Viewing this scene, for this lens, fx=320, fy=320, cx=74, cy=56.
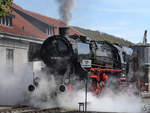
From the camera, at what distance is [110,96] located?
712 inches

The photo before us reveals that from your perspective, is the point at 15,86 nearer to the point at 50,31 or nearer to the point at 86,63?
the point at 86,63

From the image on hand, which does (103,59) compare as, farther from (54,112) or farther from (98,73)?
(54,112)

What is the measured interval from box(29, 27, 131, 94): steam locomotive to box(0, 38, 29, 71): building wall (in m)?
8.54

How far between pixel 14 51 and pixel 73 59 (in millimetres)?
12019

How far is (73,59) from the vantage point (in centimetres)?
1554

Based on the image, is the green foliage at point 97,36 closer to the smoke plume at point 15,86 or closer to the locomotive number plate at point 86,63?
the smoke plume at point 15,86

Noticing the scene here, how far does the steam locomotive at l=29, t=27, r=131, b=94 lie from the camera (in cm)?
1550

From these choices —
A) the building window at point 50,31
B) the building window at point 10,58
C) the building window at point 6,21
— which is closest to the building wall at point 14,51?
the building window at point 10,58

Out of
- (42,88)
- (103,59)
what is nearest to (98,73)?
(103,59)

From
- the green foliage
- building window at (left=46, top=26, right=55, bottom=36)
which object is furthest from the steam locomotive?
the green foliage

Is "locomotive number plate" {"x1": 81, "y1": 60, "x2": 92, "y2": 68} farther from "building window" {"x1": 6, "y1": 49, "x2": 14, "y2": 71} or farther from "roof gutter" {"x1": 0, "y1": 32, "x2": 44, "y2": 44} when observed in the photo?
"building window" {"x1": 6, "y1": 49, "x2": 14, "y2": 71}

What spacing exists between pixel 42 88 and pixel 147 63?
53.1 ft

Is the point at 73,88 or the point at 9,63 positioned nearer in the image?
the point at 73,88

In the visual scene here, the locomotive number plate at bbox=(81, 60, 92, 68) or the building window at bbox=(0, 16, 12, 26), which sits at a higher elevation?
the building window at bbox=(0, 16, 12, 26)
